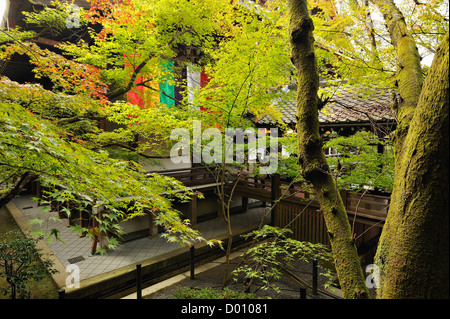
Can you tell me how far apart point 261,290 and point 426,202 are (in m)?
5.86

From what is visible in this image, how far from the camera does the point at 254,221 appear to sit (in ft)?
40.7

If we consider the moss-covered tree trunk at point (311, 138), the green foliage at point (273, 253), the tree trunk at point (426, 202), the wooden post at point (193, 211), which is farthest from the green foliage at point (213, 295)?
the wooden post at point (193, 211)

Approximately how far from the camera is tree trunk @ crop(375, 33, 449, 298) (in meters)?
1.19

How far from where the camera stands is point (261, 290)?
6.15m

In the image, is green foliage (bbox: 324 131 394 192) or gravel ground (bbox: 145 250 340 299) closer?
gravel ground (bbox: 145 250 340 299)

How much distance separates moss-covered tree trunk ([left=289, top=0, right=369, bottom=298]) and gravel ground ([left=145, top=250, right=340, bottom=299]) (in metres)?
4.52

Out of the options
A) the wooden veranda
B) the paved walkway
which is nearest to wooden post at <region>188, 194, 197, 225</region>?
the paved walkway

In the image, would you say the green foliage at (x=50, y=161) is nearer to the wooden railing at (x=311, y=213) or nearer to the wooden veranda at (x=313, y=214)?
the wooden veranda at (x=313, y=214)

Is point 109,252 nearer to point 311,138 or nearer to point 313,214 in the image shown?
point 313,214

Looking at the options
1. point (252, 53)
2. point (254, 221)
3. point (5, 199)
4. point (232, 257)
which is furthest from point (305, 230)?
point (5, 199)

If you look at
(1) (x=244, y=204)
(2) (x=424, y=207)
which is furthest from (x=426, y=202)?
(1) (x=244, y=204)

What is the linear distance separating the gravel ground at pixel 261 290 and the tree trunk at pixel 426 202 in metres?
5.13

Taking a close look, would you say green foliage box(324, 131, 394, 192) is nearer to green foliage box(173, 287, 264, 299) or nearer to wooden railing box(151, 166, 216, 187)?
green foliage box(173, 287, 264, 299)

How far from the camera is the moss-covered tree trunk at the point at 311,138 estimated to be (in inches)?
82.4
